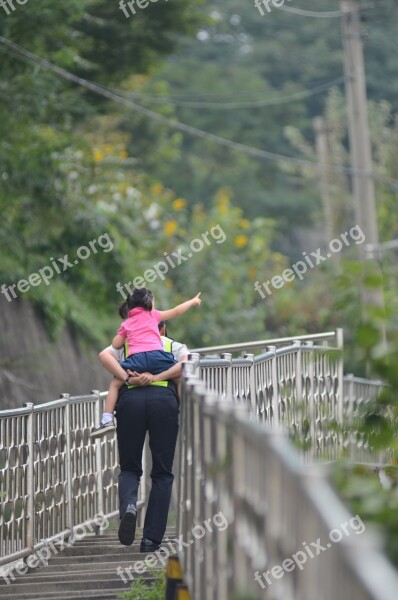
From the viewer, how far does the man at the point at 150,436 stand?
8250 millimetres

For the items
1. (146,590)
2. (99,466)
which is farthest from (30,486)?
(146,590)

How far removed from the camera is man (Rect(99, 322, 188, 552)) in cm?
825

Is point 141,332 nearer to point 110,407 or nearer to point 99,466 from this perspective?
point 110,407

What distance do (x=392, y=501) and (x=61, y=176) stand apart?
1455cm

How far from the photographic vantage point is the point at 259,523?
13.1 ft

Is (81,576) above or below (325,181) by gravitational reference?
below

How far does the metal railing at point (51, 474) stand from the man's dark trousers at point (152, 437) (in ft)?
3.00

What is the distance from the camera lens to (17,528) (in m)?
9.26

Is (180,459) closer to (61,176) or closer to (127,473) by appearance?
(127,473)

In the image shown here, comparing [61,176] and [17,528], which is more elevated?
[61,176]

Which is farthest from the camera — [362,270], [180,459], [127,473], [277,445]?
[127,473]

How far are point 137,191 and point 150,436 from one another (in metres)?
18.2

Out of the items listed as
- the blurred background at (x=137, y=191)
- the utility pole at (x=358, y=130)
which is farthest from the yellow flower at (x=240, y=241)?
the utility pole at (x=358, y=130)

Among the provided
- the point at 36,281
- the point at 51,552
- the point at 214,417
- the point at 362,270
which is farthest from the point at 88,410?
the point at 36,281
